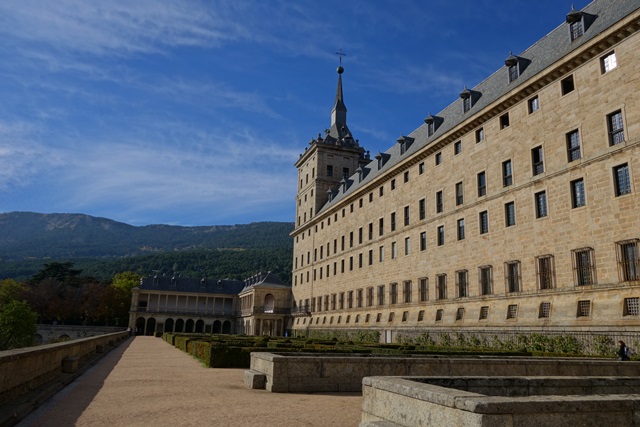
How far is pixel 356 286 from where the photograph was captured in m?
50.0

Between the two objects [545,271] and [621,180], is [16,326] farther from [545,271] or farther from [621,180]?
[621,180]

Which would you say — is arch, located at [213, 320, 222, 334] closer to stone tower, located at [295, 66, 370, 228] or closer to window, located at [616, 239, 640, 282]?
stone tower, located at [295, 66, 370, 228]

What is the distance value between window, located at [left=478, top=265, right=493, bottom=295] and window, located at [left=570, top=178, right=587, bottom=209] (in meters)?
7.00

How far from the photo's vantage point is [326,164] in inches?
2761

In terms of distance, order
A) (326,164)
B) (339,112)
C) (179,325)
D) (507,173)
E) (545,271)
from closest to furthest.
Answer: (545,271)
(507,173)
(326,164)
(339,112)
(179,325)

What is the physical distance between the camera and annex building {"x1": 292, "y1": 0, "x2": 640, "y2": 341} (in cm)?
2191

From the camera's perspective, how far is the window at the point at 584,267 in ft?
73.9

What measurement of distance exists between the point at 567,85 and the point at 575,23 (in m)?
4.12

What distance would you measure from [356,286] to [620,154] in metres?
31.6

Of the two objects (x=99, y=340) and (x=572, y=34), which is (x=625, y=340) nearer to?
(x=572, y=34)

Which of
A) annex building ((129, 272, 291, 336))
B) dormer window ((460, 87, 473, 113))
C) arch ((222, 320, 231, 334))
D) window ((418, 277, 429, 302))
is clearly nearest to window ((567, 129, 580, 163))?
dormer window ((460, 87, 473, 113))

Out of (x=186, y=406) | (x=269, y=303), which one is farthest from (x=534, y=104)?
(x=269, y=303)

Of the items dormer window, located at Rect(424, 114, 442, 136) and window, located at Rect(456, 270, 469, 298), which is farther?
dormer window, located at Rect(424, 114, 442, 136)

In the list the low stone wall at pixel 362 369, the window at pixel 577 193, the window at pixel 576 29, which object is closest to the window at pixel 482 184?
the window at pixel 577 193
